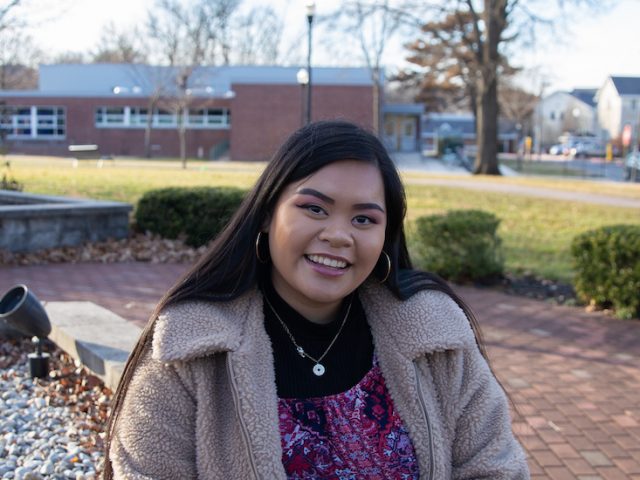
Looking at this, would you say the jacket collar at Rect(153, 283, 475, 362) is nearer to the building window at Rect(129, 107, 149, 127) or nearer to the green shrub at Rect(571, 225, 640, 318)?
the green shrub at Rect(571, 225, 640, 318)

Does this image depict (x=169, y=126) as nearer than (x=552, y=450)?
No

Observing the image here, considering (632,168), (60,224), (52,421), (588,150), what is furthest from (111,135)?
(52,421)

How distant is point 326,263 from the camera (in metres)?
1.80

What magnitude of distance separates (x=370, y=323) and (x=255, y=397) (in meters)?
0.42

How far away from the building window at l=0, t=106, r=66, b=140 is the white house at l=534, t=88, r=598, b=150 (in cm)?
4827

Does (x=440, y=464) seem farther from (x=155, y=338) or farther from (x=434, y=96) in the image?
(x=434, y=96)

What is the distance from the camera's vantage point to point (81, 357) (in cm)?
446

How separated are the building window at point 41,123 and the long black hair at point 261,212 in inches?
1865

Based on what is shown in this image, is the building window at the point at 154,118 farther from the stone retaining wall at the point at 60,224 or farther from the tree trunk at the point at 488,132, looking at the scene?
the stone retaining wall at the point at 60,224

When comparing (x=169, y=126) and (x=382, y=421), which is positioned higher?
(x=169, y=126)

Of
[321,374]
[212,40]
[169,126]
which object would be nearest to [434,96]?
[212,40]

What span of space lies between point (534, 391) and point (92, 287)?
4572 mm

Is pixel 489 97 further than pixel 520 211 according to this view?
Yes

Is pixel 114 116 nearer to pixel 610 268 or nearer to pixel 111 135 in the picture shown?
pixel 111 135
